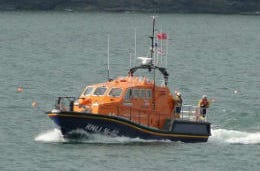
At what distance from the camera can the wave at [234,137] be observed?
51.5 m

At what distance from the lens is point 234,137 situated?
52469 millimetres

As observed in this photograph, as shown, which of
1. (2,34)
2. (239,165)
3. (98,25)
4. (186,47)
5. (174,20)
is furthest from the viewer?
(174,20)

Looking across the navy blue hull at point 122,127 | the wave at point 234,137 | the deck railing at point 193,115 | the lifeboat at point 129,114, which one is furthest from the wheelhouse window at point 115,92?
the wave at point 234,137

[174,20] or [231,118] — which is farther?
[174,20]

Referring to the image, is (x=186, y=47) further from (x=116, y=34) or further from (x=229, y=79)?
(x=229, y=79)

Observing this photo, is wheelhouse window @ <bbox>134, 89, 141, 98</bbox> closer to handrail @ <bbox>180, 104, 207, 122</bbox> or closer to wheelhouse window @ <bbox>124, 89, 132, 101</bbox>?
wheelhouse window @ <bbox>124, 89, 132, 101</bbox>

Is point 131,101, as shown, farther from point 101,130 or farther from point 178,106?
point 178,106

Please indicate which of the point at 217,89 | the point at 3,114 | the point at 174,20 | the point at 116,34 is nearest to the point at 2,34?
the point at 116,34

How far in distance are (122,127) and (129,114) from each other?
3.27 feet

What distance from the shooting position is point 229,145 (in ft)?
166

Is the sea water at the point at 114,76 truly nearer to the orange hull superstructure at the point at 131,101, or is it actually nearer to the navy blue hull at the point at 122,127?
the navy blue hull at the point at 122,127

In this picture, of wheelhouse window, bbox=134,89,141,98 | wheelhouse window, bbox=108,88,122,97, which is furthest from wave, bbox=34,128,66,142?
wheelhouse window, bbox=134,89,141,98

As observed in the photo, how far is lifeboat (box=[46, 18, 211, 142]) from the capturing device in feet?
157

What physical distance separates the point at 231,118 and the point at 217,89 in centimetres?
1689
